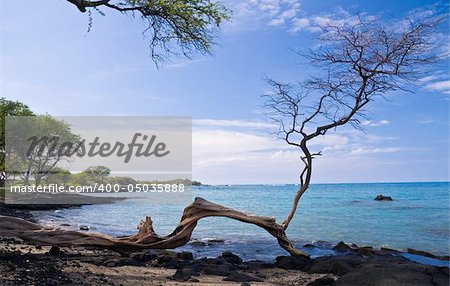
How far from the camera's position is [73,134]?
161ft

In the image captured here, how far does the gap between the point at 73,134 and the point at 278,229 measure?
4345 centimetres

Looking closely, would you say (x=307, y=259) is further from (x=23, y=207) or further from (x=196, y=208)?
(x=23, y=207)

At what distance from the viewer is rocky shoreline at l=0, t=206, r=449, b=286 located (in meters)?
5.92

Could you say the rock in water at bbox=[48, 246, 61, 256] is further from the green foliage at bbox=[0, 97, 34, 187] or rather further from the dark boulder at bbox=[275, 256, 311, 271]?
the green foliage at bbox=[0, 97, 34, 187]

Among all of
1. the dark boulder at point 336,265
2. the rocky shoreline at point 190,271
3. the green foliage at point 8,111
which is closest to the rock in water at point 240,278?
the rocky shoreline at point 190,271

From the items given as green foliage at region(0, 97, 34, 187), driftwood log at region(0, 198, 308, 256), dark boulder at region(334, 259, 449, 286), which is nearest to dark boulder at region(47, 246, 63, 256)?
driftwood log at region(0, 198, 308, 256)

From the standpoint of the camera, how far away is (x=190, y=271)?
8352mm

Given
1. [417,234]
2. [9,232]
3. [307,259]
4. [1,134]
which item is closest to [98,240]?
[9,232]

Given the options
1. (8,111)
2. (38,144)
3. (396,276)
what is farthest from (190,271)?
(38,144)

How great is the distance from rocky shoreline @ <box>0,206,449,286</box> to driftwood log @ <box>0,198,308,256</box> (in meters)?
0.35

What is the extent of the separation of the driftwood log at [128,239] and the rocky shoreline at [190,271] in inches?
13.7

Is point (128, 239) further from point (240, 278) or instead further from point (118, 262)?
point (240, 278)

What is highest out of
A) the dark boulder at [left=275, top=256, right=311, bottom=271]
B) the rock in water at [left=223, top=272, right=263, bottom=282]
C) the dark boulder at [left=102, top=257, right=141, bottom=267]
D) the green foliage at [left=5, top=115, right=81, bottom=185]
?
the green foliage at [left=5, top=115, right=81, bottom=185]

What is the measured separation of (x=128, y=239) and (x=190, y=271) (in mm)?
2728
